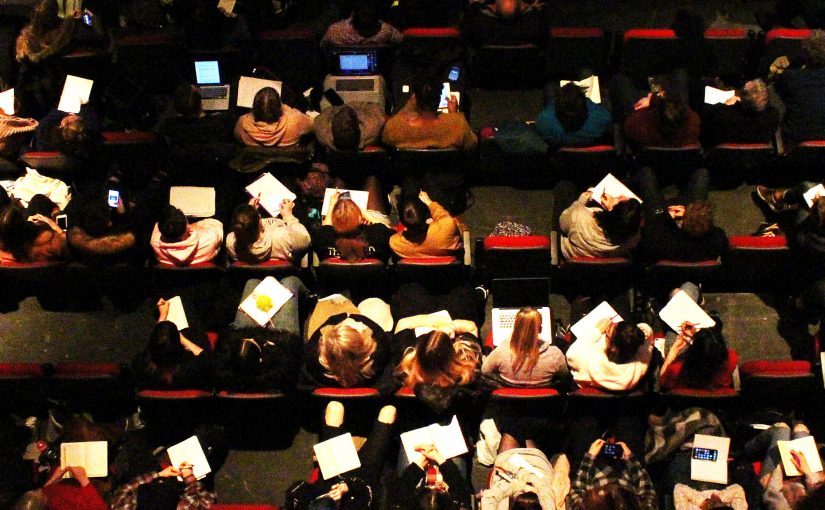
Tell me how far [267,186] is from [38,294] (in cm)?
185

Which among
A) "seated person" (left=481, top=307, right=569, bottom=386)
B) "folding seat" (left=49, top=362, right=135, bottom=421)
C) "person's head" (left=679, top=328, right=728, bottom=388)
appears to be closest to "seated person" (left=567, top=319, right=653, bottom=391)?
"seated person" (left=481, top=307, right=569, bottom=386)

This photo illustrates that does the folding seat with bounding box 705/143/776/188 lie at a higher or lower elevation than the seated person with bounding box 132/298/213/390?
higher

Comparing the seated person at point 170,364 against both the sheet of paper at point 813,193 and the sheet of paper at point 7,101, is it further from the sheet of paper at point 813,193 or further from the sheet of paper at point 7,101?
the sheet of paper at point 813,193

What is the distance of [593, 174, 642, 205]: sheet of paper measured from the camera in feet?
17.7

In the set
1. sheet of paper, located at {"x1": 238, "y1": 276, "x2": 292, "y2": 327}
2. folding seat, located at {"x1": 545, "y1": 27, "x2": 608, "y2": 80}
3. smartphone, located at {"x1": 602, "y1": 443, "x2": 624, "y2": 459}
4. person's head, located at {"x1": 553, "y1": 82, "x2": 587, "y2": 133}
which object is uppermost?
folding seat, located at {"x1": 545, "y1": 27, "x2": 608, "y2": 80}

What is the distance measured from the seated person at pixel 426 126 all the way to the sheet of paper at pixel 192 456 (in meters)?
2.37

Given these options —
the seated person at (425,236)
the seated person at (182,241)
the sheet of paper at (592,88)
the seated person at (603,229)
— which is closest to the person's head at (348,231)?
the seated person at (425,236)

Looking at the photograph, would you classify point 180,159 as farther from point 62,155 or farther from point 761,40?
point 761,40

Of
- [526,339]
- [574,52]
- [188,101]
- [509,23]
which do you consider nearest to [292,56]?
[188,101]

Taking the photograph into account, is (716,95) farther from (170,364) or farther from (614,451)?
(170,364)

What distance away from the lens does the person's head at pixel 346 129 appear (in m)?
5.27

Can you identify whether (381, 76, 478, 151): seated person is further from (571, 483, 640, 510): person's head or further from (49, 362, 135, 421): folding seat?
(571, 483, 640, 510): person's head

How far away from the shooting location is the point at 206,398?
181 inches

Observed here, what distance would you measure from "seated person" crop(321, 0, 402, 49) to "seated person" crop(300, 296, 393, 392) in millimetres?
2255
